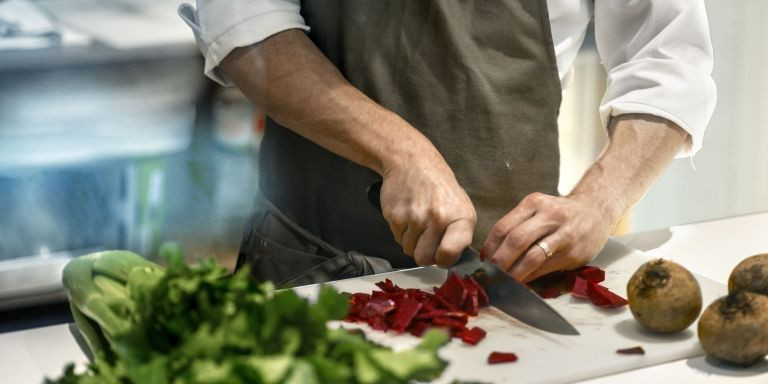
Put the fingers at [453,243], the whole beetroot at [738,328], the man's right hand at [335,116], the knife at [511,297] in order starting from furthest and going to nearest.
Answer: the man's right hand at [335,116] < the fingers at [453,243] < the knife at [511,297] < the whole beetroot at [738,328]

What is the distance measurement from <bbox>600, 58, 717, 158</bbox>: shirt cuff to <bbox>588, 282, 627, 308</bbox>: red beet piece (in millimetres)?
409

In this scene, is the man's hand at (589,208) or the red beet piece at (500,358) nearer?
the red beet piece at (500,358)

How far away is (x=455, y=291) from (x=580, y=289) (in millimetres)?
167

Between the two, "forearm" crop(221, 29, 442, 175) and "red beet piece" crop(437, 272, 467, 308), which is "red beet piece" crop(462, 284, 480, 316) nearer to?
"red beet piece" crop(437, 272, 467, 308)

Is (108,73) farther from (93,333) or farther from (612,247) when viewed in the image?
(612,247)

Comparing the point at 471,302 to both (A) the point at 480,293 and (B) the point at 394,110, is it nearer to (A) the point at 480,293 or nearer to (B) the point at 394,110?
(A) the point at 480,293

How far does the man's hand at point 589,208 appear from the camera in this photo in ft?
4.34

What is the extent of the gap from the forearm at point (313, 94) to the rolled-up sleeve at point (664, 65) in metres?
0.37

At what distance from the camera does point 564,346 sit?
1141 mm

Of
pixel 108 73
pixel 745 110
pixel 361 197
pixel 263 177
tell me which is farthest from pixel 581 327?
pixel 745 110

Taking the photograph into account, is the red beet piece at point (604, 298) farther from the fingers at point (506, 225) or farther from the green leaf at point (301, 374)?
the green leaf at point (301, 374)

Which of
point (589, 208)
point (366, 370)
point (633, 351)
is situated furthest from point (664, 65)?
point (366, 370)

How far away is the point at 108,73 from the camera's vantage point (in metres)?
1.41

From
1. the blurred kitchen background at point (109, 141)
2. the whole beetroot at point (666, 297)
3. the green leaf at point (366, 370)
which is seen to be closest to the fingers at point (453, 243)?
the whole beetroot at point (666, 297)
